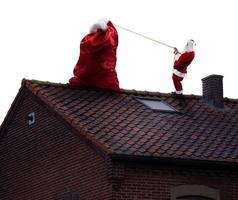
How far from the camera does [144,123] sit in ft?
76.2

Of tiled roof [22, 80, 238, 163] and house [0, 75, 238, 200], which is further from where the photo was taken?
tiled roof [22, 80, 238, 163]

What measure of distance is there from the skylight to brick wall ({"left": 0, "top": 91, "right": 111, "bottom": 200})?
322 centimetres

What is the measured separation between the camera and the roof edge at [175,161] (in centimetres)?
2041

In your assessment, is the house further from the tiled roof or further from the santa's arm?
the santa's arm

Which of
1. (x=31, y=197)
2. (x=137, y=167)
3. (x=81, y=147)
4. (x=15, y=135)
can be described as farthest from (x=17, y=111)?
(x=137, y=167)

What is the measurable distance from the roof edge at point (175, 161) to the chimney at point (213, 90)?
504 centimetres

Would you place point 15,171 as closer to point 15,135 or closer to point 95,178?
point 15,135

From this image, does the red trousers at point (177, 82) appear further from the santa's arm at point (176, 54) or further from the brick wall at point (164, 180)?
the brick wall at point (164, 180)

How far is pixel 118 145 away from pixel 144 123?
247cm

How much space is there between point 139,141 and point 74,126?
1.99 m

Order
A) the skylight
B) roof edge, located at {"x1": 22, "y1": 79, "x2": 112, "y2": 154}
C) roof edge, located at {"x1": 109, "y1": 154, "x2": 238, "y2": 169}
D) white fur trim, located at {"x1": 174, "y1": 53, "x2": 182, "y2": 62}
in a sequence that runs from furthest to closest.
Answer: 1. white fur trim, located at {"x1": 174, "y1": 53, "x2": 182, "y2": 62}
2. the skylight
3. roof edge, located at {"x1": 22, "y1": 79, "x2": 112, "y2": 154}
4. roof edge, located at {"x1": 109, "y1": 154, "x2": 238, "y2": 169}

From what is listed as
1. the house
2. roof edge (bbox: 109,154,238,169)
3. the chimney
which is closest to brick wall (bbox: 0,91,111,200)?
the house

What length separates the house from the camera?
21.1 metres

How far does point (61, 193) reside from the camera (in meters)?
23.0
